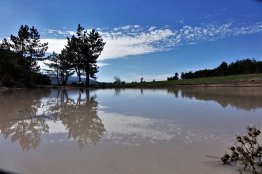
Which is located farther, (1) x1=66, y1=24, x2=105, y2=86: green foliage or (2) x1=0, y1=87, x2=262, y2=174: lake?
(1) x1=66, y1=24, x2=105, y2=86: green foliage

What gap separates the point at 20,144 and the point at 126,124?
9.48ft

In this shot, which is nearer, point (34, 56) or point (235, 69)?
point (34, 56)

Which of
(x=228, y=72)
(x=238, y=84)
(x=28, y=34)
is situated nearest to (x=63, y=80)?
(x=28, y=34)

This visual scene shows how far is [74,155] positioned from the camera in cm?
473

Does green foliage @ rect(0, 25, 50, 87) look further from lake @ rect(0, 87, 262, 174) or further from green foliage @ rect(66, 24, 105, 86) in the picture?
lake @ rect(0, 87, 262, 174)

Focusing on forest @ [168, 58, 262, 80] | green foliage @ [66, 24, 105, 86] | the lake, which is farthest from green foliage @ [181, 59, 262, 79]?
the lake

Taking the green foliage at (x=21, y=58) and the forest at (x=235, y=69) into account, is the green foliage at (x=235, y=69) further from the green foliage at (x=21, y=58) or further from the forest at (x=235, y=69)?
the green foliage at (x=21, y=58)

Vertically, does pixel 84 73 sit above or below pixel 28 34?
below

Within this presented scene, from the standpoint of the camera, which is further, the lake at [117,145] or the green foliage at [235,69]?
the green foliage at [235,69]

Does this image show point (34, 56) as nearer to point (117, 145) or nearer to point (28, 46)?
→ point (28, 46)

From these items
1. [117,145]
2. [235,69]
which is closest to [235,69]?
[235,69]

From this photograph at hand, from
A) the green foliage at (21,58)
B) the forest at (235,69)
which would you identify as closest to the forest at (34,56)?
the green foliage at (21,58)

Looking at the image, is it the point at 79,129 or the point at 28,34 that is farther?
the point at 28,34

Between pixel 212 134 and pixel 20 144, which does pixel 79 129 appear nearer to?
pixel 20 144
